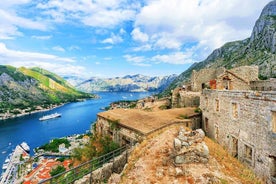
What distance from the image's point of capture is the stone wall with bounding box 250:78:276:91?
73.8 ft

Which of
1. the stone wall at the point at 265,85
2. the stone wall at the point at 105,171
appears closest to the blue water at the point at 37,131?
the stone wall at the point at 105,171

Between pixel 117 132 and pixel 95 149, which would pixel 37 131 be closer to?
pixel 95 149

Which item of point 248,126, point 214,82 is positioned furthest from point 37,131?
point 248,126

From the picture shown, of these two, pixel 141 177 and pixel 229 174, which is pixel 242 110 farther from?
pixel 141 177

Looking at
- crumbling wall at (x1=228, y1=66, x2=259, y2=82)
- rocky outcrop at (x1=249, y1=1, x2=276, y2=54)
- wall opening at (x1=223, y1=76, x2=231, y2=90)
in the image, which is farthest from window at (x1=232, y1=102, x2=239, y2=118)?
rocky outcrop at (x1=249, y1=1, x2=276, y2=54)

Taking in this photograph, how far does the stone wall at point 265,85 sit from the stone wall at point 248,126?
790 centimetres

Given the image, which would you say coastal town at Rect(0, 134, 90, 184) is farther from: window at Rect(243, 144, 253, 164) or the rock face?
the rock face

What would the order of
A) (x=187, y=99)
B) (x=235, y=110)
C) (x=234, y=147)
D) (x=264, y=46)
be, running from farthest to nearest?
(x=264, y=46) < (x=187, y=99) < (x=234, y=147) < (x=235, y=110)

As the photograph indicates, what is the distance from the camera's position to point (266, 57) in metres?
115

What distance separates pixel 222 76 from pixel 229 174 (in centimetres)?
1504

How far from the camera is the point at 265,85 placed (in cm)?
2311

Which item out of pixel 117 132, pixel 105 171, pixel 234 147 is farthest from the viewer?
pixel 117 132

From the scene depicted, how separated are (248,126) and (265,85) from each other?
1239cm

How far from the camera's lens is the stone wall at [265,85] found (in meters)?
22.5
